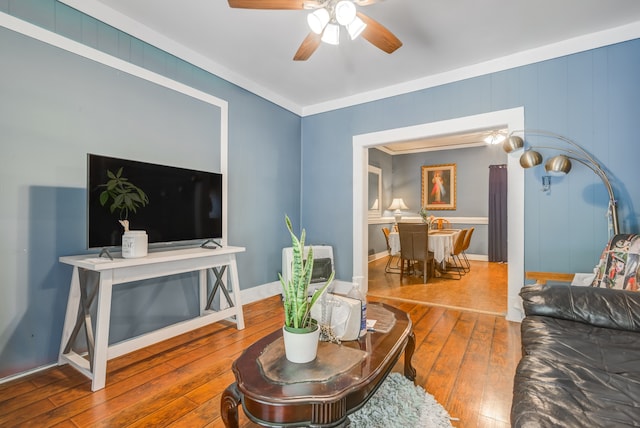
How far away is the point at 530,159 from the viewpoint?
8.62 ft

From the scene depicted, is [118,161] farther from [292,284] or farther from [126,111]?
[292,284]

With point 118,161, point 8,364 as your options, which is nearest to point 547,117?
point 118,161

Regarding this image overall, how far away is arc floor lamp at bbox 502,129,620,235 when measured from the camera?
239cm

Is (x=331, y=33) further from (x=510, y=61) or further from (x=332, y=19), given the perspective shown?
(x=510, y=61)

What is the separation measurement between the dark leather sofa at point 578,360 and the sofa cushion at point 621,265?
0.35 metres

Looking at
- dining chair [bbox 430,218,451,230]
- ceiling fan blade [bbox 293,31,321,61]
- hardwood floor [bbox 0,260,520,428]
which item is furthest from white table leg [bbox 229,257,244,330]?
dining chair [bbox 430,218,451,230]

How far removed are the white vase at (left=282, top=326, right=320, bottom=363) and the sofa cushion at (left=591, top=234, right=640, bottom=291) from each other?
208 cm

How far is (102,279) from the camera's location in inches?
70.7

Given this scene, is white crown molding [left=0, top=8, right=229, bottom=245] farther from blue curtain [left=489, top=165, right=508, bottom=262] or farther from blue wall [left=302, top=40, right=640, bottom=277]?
blue curtain [left=489, top=165, right=508, bottom=262]

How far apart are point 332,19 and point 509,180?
2.28 m

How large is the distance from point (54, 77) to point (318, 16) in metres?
1.82

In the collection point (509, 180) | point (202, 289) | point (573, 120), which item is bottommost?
point (202, 289)

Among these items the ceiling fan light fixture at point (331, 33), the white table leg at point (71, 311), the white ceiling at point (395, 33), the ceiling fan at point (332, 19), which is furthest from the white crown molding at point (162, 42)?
the white table leg at point (71, 311)

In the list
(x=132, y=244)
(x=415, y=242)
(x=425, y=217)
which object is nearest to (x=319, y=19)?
(x=132, y=244)
